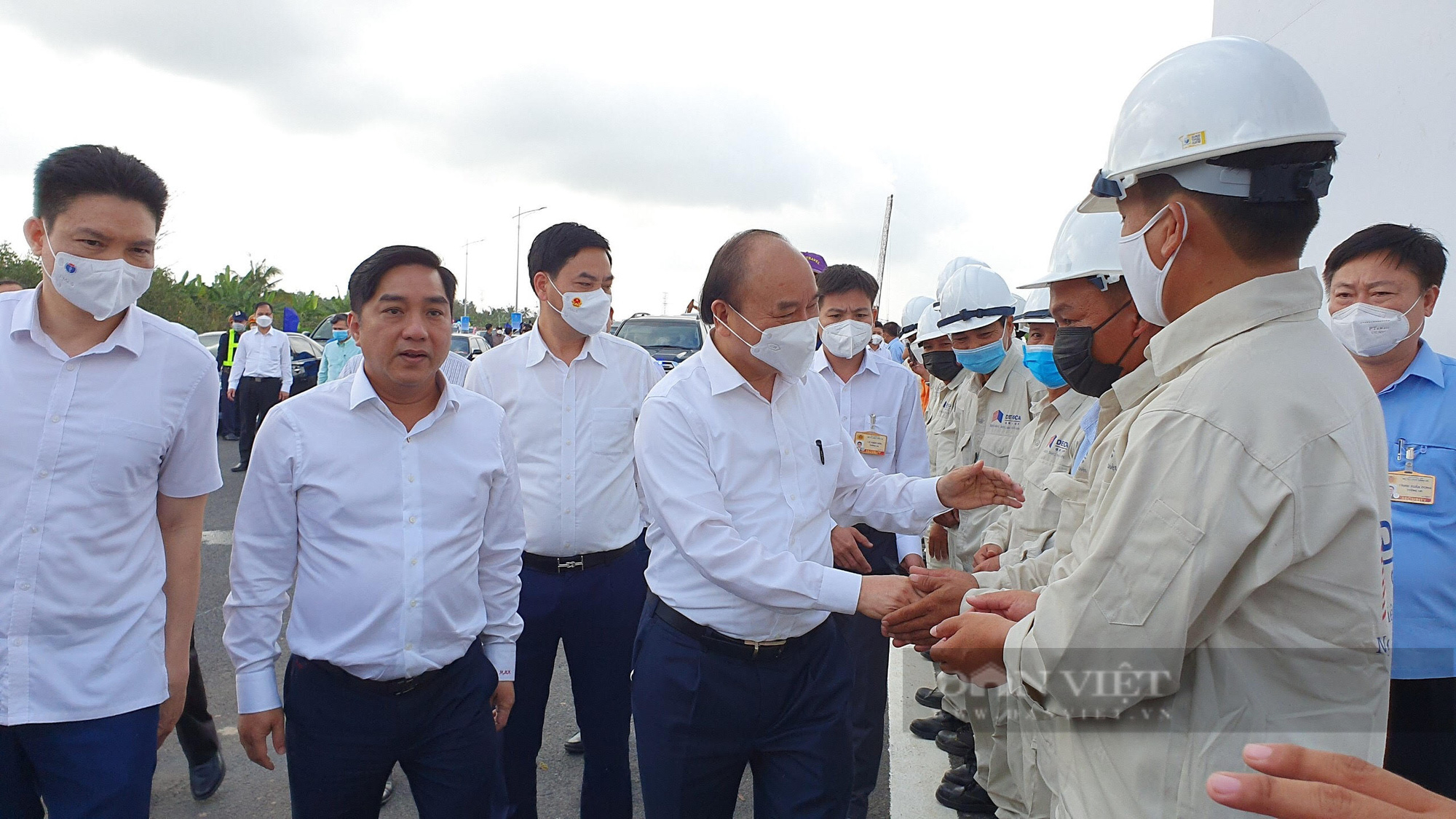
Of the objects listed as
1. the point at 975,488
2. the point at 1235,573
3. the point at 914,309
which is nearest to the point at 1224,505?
the point at 1235,573

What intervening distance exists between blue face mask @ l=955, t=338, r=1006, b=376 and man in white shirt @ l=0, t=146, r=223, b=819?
329cm

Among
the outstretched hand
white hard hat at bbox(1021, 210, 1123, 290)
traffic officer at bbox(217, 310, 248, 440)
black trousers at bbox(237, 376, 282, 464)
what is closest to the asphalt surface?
the outstretched hand

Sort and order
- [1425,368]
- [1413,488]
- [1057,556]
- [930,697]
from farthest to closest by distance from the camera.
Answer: [930,697] < [1425,368] < [1413,488] < [1057,556]

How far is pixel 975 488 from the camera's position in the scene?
9.29 feet

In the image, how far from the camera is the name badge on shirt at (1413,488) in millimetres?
2582

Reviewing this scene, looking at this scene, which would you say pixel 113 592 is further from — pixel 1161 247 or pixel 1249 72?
pixel 1249 72

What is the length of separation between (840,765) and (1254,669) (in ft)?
4.51

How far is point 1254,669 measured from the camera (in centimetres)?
126

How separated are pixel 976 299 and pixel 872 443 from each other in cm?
92

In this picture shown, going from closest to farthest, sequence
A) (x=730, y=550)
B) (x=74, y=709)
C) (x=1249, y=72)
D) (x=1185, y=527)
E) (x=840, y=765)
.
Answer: (x=1185, y=527)
(x=1249, y=72)
(x=74, y=709)
(x=730, y=550)
(x=840, y=765)

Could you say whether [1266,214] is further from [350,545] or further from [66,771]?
[66,771]

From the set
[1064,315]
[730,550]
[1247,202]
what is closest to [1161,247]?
[1247,202]

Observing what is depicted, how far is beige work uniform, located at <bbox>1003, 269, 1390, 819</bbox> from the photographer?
120 centimetres

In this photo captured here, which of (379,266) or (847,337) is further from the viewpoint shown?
(847,337)
